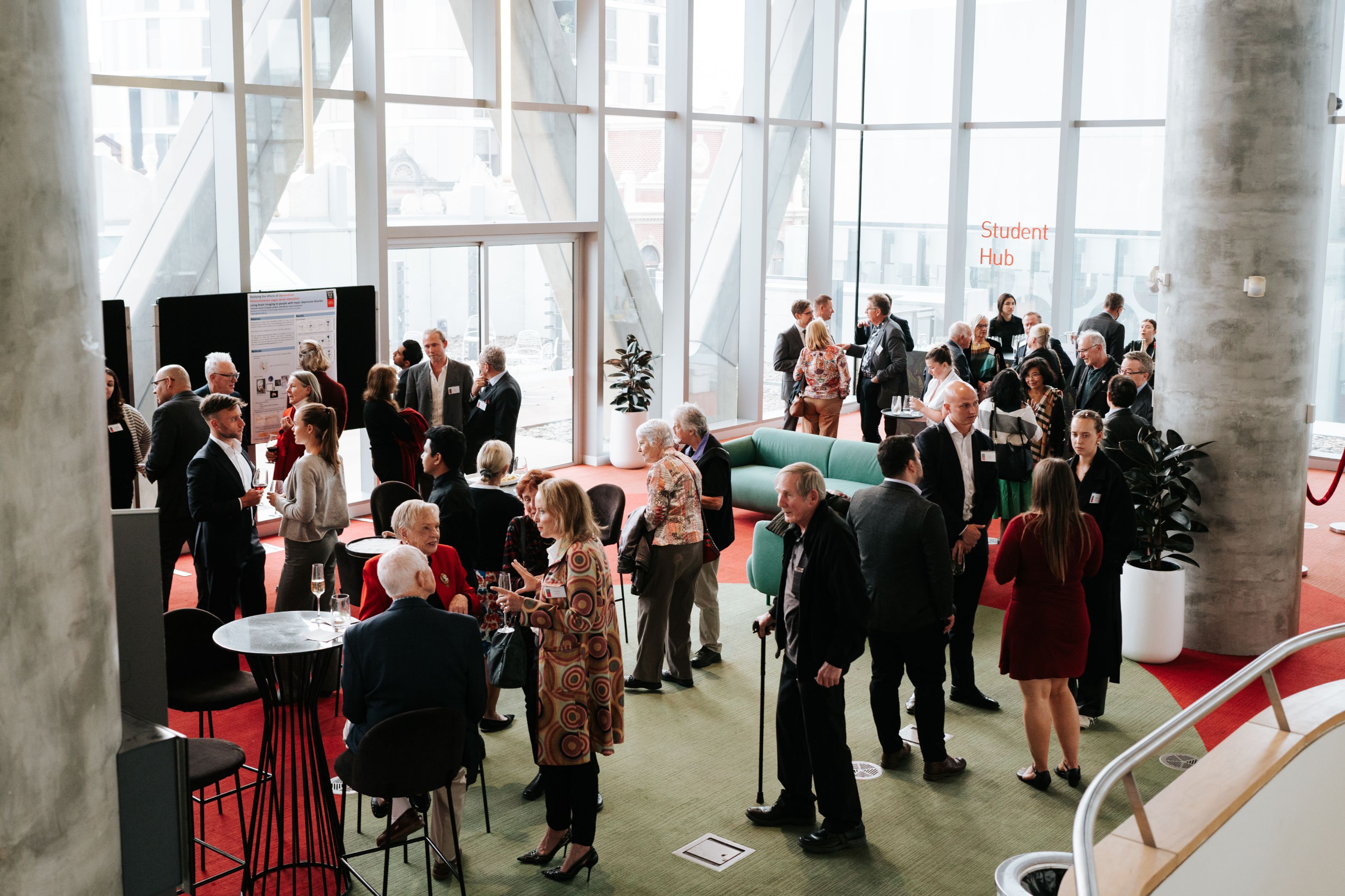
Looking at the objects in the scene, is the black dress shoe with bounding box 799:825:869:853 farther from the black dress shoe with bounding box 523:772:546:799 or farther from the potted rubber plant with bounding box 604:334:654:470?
the potted rubber plant with bounding box 604:334:654:470

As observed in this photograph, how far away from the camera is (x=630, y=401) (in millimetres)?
12773

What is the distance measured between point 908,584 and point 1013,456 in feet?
8.07

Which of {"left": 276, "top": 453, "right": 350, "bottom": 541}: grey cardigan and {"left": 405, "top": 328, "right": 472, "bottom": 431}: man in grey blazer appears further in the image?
{"left": 405, "top": 328, "right": 472, "bottom": 431}: man in grey blazer

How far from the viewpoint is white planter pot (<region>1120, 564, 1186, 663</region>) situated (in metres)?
7.43

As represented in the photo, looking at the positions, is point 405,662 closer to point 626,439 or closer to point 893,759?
point 893,759

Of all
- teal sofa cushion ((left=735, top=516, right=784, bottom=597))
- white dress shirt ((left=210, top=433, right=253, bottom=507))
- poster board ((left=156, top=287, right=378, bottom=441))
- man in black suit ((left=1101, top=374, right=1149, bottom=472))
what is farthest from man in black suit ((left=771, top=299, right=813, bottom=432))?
white dress shirt ((left=210, top=433, right=253, bottom=507))

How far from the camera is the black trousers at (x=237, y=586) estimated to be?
22.1ft

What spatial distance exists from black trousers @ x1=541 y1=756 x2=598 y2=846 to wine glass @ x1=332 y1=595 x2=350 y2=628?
977mm

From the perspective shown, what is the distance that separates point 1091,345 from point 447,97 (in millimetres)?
5862

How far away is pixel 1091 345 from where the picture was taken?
372 inches

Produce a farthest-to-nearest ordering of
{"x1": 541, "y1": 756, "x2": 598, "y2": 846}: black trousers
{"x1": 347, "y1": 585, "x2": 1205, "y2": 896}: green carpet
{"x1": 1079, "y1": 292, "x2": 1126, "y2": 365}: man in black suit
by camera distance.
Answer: {"x1": 1079, "y1": 292, "x2": 1126, "y2": 365}: man in black suit → {"x1": 347, "y1": 585, "x2": 1205, "y2": 896}: green carpet → {"x1": 541, "y1": 756, "x2": 598, "y2": 846}: black trousers

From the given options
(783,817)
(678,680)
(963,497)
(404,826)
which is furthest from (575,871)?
(963,497)

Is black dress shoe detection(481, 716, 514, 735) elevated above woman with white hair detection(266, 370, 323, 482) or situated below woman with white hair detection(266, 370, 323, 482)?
below

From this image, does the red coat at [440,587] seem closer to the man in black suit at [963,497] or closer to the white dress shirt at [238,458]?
the white dress shirt at [238,458]
